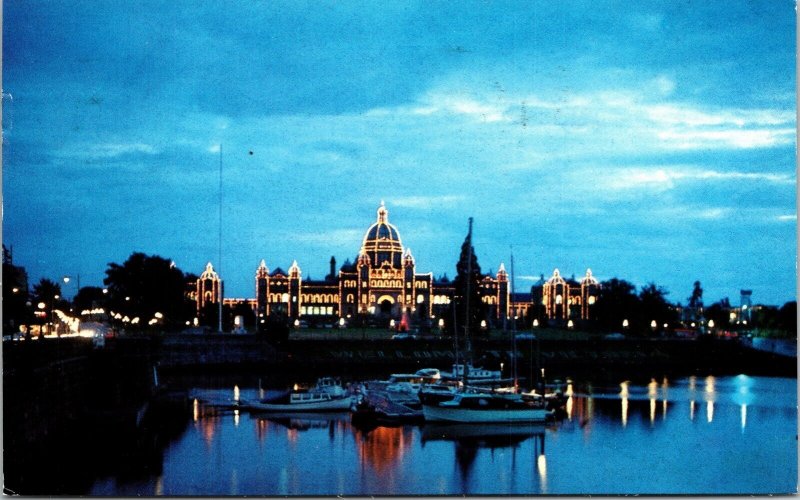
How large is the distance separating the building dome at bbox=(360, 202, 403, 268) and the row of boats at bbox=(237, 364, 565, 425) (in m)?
107

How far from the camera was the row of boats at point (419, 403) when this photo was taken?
42906mm

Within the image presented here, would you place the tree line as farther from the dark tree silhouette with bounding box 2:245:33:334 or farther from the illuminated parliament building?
the illuminated parliament building

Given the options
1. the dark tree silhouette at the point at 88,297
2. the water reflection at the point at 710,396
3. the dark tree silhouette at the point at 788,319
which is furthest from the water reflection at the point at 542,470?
the dark tree silhouette at the point at 88,297

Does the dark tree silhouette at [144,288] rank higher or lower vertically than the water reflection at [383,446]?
higher

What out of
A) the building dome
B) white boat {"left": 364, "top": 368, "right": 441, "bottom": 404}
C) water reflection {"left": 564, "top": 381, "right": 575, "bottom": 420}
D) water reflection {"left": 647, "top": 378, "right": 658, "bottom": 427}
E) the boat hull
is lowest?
water reflection {"left": 647, "top": 378, "right": 658, "bottom": 427}

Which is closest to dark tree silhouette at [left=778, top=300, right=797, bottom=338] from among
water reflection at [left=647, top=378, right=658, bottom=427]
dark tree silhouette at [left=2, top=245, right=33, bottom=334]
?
water reflection at [left=647, top=378, right=658, bottom=427]

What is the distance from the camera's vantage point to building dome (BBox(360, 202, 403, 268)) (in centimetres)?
16373

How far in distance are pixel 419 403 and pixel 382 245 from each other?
118 metres

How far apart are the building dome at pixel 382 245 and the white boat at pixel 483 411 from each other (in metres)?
119

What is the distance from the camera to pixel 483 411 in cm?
4284

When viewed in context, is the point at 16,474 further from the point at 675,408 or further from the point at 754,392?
the point at 754,392

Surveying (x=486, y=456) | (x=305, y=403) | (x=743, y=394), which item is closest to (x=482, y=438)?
(x=486, y=456)

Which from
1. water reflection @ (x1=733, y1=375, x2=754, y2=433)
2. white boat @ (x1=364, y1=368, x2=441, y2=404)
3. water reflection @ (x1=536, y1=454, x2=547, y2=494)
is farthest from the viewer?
water reflection @ (x1=733, y1=375, x2=754, y2=433)

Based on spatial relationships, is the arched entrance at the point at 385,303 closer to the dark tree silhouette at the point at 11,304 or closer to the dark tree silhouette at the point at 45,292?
the dark tree silhouette at the point at 45,292
